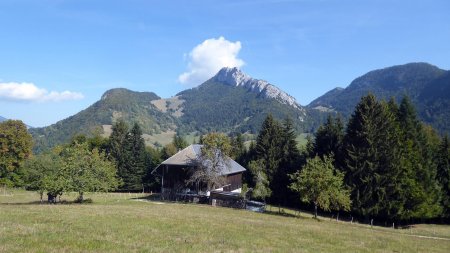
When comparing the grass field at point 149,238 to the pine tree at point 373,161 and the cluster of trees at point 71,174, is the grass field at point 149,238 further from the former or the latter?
the pine tree at point 373,161

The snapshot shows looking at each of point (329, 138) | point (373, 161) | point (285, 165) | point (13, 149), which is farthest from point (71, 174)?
point (13, 149)

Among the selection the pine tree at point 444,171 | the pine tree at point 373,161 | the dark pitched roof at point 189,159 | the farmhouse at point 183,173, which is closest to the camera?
the pine tree at point 373,161

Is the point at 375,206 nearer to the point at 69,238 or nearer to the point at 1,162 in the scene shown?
the point at 69,238

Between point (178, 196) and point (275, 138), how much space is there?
23.3 meters

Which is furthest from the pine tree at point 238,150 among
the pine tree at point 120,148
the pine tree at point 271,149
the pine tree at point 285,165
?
the pine tree at point 120,148

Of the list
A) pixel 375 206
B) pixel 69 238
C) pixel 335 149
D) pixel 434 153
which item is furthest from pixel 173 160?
pixel 69 238

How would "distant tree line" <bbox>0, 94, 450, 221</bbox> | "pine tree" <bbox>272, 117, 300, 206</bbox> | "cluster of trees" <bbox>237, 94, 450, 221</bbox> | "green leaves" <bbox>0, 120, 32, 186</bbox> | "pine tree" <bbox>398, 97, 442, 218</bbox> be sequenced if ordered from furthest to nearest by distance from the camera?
"green leaves" <bbox>0, 120, 32, 186</bbox>
"pine tree" <bbox>272, 117, 300, 206</bbox>
"pine tree" <bbox>398, 97, 442, 218</bbox>
"cluster of trees" <bbox>237, 94, 450, 221</bbox>
"distant tree line" <bbox>0, 94, 450, 221</bbox>

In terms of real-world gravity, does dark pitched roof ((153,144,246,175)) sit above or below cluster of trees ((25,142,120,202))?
above

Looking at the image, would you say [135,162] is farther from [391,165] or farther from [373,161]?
[391,165]

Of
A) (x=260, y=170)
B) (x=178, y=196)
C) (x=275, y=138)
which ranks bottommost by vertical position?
(x=178, y=196)

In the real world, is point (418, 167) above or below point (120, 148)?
below

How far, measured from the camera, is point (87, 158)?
5166 cm

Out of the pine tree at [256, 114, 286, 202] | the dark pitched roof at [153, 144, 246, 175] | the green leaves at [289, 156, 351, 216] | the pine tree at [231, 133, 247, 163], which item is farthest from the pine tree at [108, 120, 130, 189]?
the green leaves at [289, 156, 351, 216]

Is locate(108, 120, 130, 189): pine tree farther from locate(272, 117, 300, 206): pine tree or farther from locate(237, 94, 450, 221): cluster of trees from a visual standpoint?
locate(237, 94, 450, 221): cluster of trees
